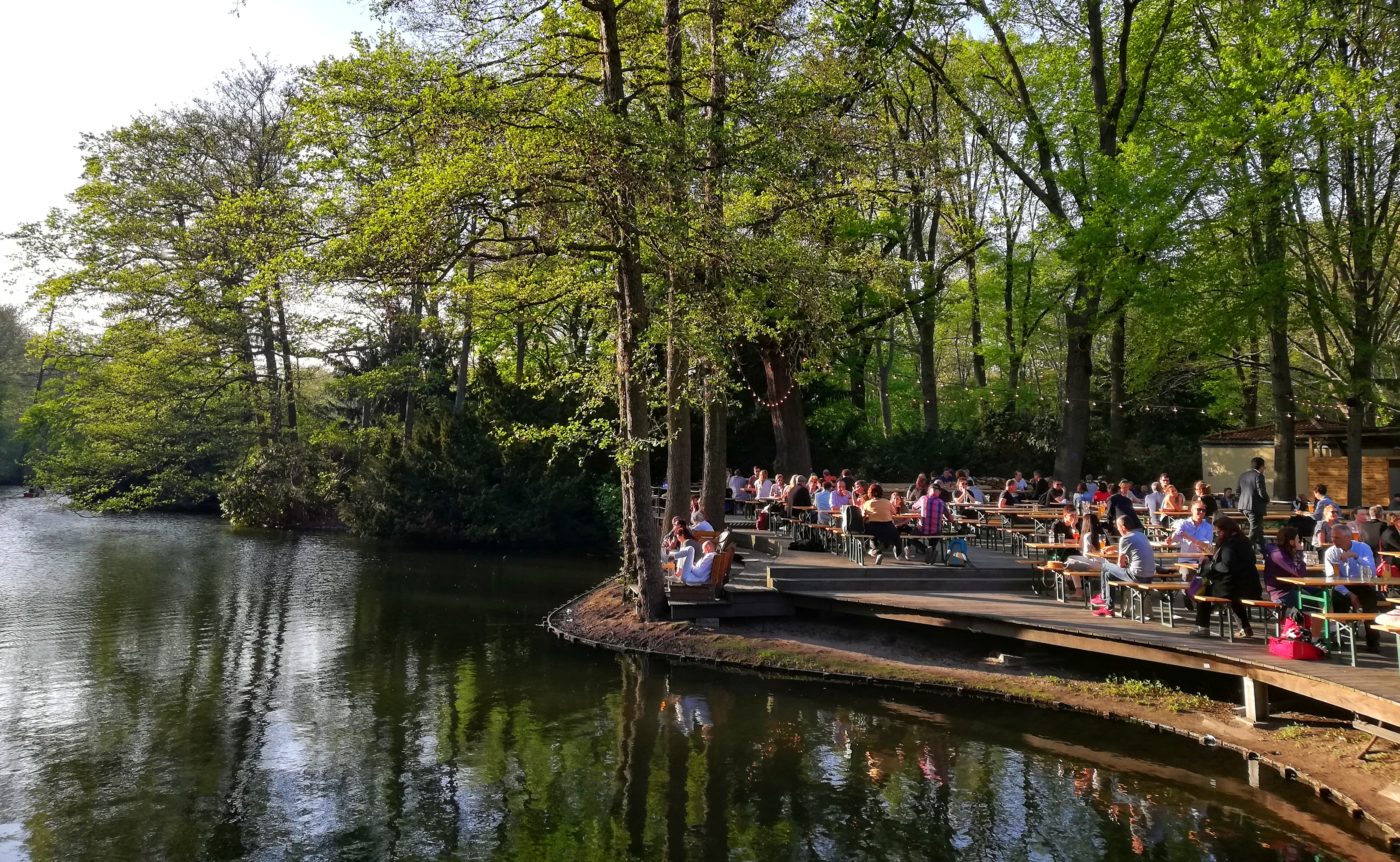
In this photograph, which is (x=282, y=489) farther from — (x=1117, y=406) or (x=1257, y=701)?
(x=1257, y=701)

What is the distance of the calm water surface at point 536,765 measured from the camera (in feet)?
22.6

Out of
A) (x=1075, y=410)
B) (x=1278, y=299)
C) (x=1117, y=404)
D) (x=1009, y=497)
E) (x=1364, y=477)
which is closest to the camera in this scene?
(x=1009, y=497)

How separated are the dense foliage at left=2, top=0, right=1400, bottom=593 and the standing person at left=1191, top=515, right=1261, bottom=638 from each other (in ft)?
19.9

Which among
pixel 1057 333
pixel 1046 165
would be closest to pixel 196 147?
pixel 1046 165

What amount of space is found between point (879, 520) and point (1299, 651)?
6409 millimetres

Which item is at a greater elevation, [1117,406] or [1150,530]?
[1117,406]

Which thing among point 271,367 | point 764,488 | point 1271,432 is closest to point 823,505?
point 764,488

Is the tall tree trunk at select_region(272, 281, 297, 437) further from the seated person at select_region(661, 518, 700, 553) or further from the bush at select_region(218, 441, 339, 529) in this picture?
the seated person at select_region(661, 518, 700, 553)

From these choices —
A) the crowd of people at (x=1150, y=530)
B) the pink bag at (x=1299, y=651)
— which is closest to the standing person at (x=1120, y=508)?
the crowd of people at (x=1150, y=530)

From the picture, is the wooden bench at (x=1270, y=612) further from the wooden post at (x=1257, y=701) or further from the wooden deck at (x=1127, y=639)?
the wooden post at (x=1257, y=701)

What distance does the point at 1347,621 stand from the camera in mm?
9039

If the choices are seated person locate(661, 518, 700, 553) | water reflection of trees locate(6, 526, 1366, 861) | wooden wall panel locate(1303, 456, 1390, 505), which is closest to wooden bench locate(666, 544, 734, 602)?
seated person locate(661, 518, 700, 553)

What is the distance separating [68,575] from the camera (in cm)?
2005

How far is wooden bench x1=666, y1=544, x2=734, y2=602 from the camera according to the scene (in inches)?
539
